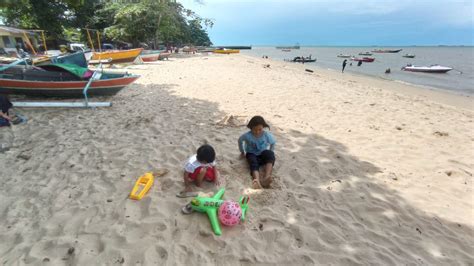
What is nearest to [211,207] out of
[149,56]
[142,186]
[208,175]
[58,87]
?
[208,175]

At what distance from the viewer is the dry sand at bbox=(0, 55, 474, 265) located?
2.57 m

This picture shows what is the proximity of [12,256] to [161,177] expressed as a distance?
1.75 meters

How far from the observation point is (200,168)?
3461 millimetres

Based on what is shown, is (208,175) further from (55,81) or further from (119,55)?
(119,55)

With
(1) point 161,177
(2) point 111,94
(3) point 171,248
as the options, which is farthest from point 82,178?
(2) point 111,94

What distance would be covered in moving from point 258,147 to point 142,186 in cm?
174

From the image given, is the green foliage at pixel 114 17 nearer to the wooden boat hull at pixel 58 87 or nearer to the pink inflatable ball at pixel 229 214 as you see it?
the wooden boat hull at pixel 58 87

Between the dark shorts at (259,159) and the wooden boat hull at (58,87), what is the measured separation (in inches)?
224

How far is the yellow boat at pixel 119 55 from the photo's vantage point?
20250mm

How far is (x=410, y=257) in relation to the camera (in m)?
2.57

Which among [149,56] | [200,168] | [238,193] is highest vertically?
[149,56]

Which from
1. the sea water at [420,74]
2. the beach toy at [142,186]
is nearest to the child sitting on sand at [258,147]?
the beach toy at [142,186]

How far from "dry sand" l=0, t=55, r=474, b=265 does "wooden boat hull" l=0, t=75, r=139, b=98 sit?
104cm

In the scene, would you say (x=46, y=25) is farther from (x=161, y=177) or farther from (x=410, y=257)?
(x=410, y=257)
